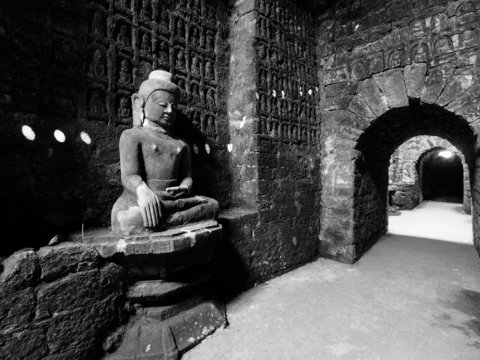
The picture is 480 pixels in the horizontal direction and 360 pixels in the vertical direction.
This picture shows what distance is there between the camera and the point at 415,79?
3258mm

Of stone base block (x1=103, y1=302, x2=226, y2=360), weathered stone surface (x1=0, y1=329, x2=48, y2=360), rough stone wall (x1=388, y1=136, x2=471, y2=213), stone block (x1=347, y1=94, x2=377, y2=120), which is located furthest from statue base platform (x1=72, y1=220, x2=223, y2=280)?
rough stone wall (x1=388, y1=136, x2=471, y2=213)

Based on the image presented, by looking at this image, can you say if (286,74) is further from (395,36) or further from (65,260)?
(65,260)

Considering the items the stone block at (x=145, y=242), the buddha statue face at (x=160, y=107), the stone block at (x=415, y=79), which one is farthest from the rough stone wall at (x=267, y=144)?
the stone block at (x=415, y=79)

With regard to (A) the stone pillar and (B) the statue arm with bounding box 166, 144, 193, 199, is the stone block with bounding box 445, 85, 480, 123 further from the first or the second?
(B) the statue arm with bounding box 166, 144, 193, 199

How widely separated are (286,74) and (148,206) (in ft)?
8.71

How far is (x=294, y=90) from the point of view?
364 centimetres

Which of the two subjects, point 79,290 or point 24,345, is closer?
point 24,345

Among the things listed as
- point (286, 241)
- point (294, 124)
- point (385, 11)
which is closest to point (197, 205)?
point (286, 241)

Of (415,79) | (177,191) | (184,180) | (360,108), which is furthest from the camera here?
(360,108)

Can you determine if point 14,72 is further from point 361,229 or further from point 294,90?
point 361,229

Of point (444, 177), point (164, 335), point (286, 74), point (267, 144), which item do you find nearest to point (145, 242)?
point (164, 335)

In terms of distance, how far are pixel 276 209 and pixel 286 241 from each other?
0.48 meters

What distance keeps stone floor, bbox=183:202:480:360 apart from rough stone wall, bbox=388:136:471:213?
5.41m

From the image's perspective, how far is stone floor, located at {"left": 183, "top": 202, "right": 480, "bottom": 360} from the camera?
1.95 metres
